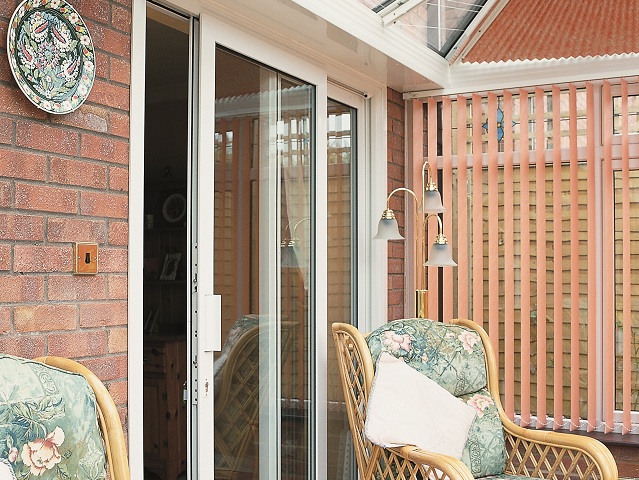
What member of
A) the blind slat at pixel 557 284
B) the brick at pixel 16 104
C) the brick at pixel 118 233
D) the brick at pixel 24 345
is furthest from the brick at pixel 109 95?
the blind slat at pixel 557 284

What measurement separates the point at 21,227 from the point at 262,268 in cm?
118

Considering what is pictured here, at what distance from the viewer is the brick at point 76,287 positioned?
7.28ft

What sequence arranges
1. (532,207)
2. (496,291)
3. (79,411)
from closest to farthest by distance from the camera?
(79,411) < (496,291) < (532,207)

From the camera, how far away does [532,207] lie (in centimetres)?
435

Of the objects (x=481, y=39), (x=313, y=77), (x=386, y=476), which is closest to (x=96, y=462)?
(x=386, y=476)

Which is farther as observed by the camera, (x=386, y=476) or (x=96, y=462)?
(x=386, y=476)

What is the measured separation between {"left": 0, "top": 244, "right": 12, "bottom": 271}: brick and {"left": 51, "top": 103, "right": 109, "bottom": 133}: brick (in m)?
0.39

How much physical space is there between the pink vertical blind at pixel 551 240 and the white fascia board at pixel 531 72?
0.16ft

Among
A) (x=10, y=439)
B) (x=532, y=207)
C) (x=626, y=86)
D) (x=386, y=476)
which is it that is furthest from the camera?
(x=532, y=207)

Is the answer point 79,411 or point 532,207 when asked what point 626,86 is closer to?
point 532,207

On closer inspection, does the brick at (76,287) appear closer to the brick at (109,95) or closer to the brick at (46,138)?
the brick at (46,138)

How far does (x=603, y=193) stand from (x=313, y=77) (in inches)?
62.3

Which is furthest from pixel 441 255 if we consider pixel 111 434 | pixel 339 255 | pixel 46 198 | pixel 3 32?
pixel 3 32

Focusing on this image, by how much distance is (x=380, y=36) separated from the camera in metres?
3.48
